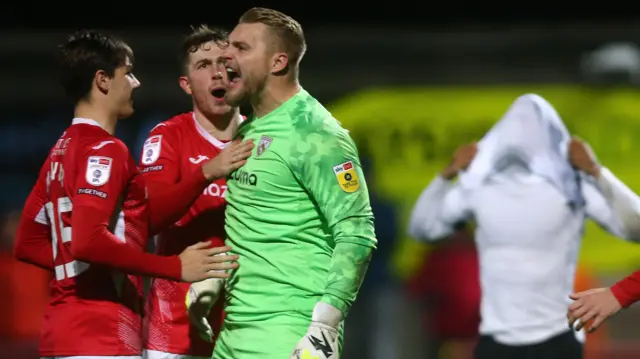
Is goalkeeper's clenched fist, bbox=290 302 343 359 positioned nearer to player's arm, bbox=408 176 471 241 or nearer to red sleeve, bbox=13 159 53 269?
red sleeve, bbox=13 159 53 269

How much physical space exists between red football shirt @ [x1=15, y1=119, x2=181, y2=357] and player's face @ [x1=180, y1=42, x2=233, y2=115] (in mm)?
632

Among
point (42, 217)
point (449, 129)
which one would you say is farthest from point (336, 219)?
point (449, 129)

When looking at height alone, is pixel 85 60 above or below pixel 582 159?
above

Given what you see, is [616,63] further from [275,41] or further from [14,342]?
[275,41]

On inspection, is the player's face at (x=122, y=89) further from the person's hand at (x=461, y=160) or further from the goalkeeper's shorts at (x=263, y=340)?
the person's hand at (x=461, y=160)

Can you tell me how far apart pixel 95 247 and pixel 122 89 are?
2.00 feet

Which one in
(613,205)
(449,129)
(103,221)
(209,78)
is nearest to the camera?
(103,221)

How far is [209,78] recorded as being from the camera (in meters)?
4.27

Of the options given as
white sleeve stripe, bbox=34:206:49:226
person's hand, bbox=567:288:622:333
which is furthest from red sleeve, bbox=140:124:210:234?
person's hand, bbox=567:288:622:333

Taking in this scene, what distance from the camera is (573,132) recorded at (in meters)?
8.73

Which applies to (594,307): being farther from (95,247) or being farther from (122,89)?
(122,89)

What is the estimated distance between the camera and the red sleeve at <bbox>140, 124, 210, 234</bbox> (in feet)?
12.4

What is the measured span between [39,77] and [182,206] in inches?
270

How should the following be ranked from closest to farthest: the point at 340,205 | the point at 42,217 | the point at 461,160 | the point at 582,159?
the point at 340,205
the point at 42,217
the point at 582,159
the point at 461,160
